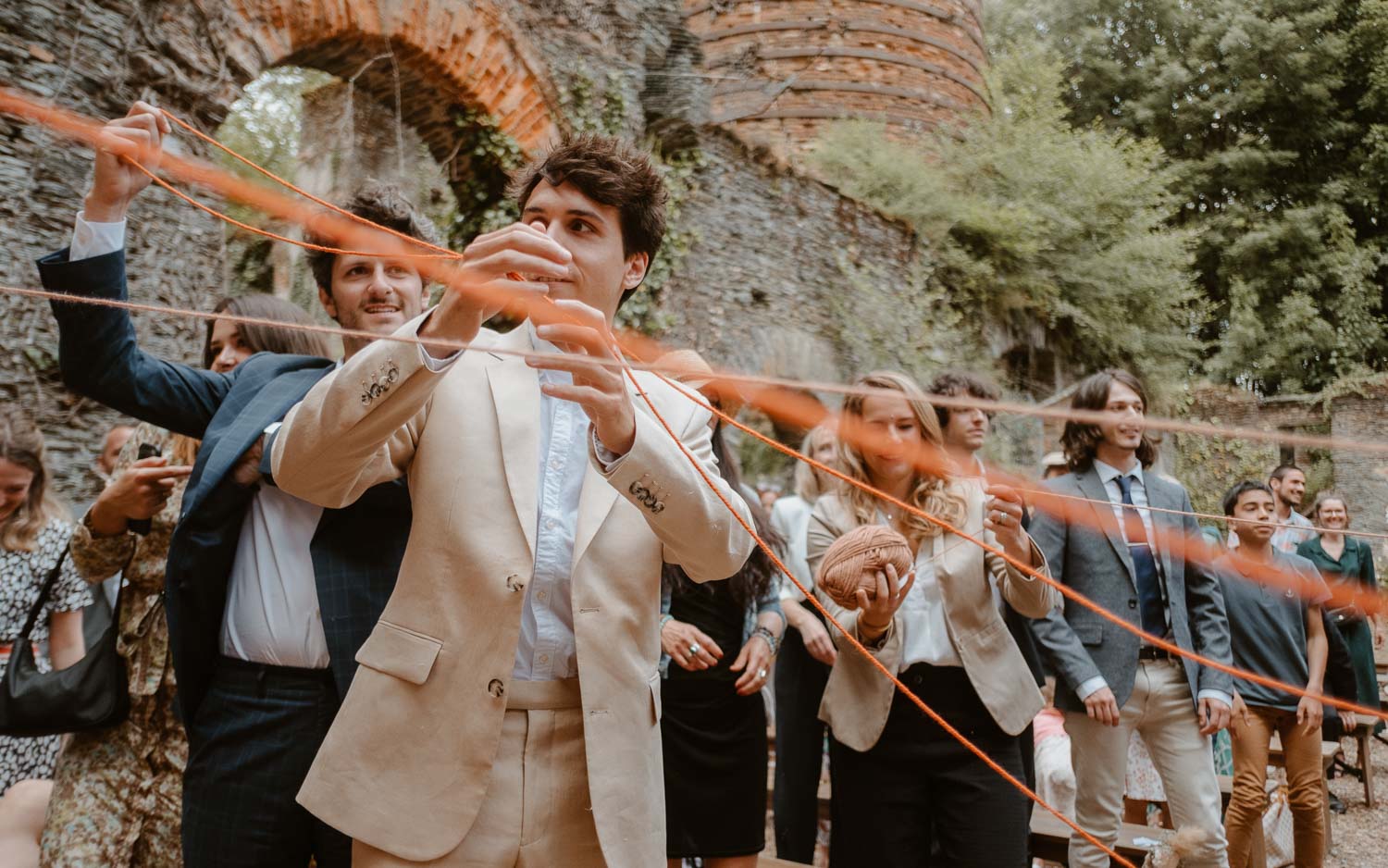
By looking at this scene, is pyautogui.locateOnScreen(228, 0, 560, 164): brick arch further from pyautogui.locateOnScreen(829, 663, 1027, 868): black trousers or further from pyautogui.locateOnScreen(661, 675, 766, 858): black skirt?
pyautogui.locateOnScreen(829, 663, 1027, 868): black trousers

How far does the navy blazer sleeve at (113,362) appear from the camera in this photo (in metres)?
1.63

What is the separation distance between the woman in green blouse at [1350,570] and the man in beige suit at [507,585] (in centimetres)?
505

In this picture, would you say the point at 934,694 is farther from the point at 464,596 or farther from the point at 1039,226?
the point at 1039,226

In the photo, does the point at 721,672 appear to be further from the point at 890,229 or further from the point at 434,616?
the point at 890,229

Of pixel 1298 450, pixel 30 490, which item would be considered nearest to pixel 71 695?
pixel 30 490

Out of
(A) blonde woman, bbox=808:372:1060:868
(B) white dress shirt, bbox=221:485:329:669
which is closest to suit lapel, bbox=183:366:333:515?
(B) white dress shirt, bbox=221:485:329:669

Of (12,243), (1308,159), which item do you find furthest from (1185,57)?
(12,243)

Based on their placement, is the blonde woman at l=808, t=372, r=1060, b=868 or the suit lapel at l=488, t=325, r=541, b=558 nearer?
the suit lapel at l=488, t=325, r=541, b=558

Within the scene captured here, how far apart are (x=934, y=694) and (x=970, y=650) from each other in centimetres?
16

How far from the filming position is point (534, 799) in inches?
54.1

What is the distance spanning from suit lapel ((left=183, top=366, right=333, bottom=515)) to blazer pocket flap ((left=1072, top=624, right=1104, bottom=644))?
2.71 meters

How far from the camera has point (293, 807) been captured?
1662mm

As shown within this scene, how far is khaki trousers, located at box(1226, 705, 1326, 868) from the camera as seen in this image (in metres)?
3.81

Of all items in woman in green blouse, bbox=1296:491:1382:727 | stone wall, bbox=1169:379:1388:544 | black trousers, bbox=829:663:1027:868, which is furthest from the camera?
stone wall, bbox=1169:379:1388:544
